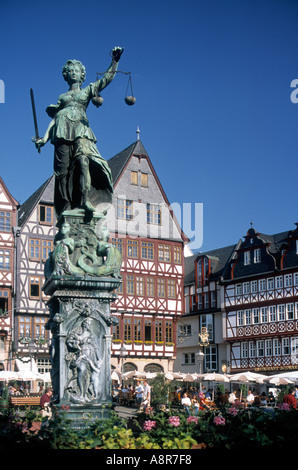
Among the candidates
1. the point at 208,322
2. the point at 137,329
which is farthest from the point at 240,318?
the point at 137,329

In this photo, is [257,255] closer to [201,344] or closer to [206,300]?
[206,300]

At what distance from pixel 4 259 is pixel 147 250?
10.7 meters

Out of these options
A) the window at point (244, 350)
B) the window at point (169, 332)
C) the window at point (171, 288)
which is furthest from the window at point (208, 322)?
the window at point (171, 288)

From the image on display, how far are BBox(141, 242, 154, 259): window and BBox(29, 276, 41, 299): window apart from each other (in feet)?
27.0

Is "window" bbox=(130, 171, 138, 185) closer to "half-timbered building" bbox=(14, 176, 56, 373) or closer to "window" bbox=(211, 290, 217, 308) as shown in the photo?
"half-timbered building" bbox=(14, 176, 56, 373)

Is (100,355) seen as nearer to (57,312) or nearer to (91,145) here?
(57,312)

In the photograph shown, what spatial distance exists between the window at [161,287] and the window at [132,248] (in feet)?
8.74

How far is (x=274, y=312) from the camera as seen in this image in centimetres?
5097

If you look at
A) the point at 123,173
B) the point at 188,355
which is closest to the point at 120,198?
the point at 123,173

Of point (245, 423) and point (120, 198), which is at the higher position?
point (120, 198)

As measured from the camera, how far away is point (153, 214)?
172 ft

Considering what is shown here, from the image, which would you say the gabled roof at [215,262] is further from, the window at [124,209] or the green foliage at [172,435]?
the green foliage at [172,435]

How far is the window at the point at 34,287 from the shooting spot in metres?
46.7
